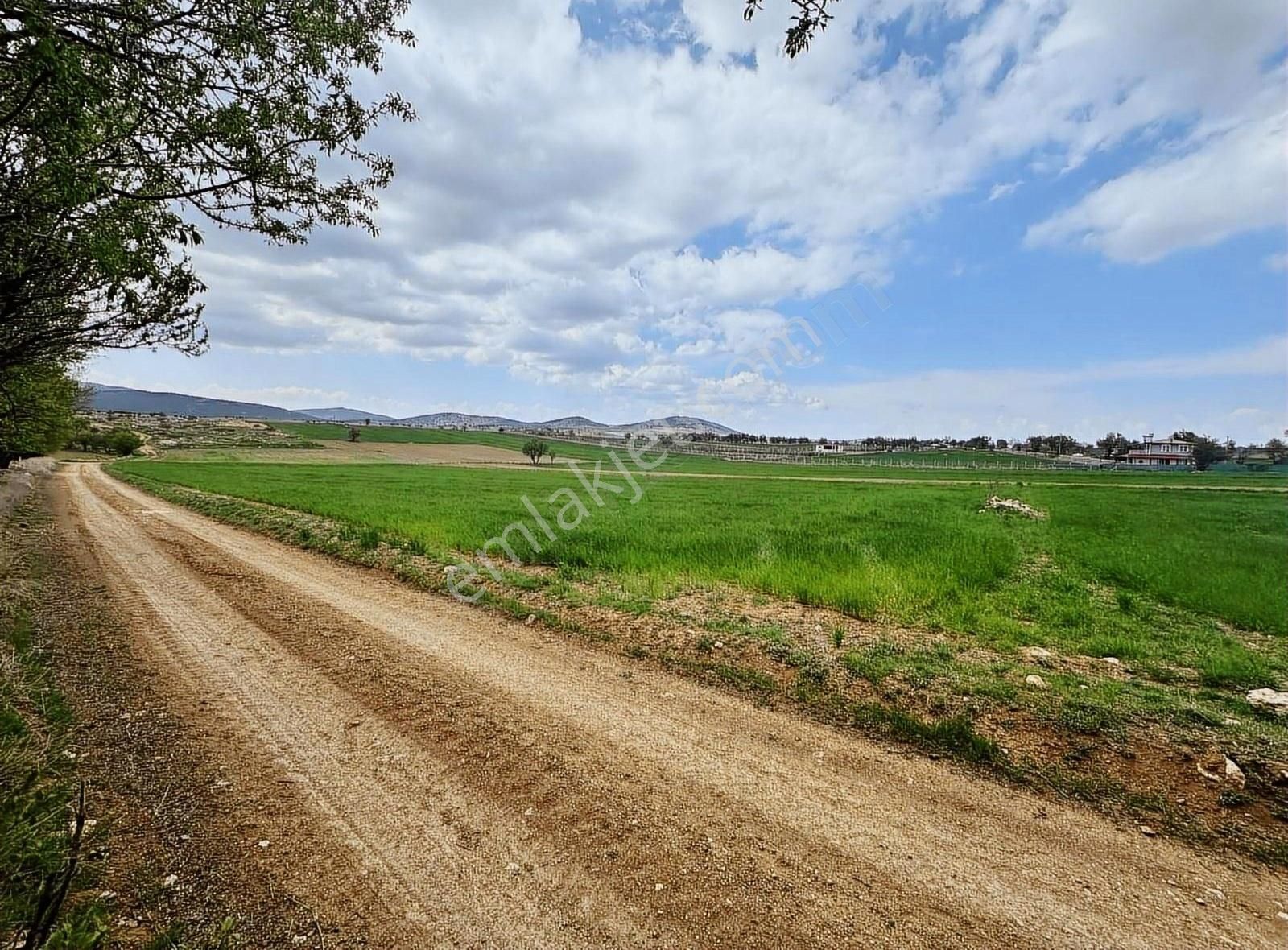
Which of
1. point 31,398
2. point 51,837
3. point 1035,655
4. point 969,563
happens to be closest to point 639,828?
point 51,837

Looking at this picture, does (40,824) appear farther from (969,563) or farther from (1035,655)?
(969,563)

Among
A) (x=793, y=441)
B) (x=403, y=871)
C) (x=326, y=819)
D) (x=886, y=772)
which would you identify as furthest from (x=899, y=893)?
(x=793, y=441)

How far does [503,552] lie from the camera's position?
1223 centimetres

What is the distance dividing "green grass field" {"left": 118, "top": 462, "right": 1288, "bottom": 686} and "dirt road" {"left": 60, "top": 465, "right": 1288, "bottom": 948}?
378 centimetres

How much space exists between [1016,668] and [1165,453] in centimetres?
18460

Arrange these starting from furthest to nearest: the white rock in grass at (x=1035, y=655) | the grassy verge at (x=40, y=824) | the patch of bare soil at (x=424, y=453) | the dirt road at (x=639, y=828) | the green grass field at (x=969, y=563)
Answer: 1. the patch of bare soil at (x=424, y=453)
2. the green grass field at (x=969, y=563)
3. the white rock in grass at (x=1035, y=655)
4. the dirt road at (x=639, y=828)
5. the grassy verge at (x=40, y=824)

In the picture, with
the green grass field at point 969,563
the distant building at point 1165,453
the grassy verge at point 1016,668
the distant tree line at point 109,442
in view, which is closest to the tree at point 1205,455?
the distant building at point 1165,453

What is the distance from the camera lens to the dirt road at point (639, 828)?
2.84 m

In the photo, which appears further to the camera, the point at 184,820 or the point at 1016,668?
the point at 1016,668

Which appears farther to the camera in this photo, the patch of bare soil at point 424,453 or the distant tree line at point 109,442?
the patch of bare soil at point 424,453

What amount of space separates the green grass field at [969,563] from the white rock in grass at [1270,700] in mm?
379

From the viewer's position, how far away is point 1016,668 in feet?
20.1

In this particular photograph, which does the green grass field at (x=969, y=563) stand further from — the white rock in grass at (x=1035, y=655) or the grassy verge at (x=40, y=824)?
the grassy verge at (x=40, y=824)

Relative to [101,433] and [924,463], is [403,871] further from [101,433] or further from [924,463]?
[924,463]
